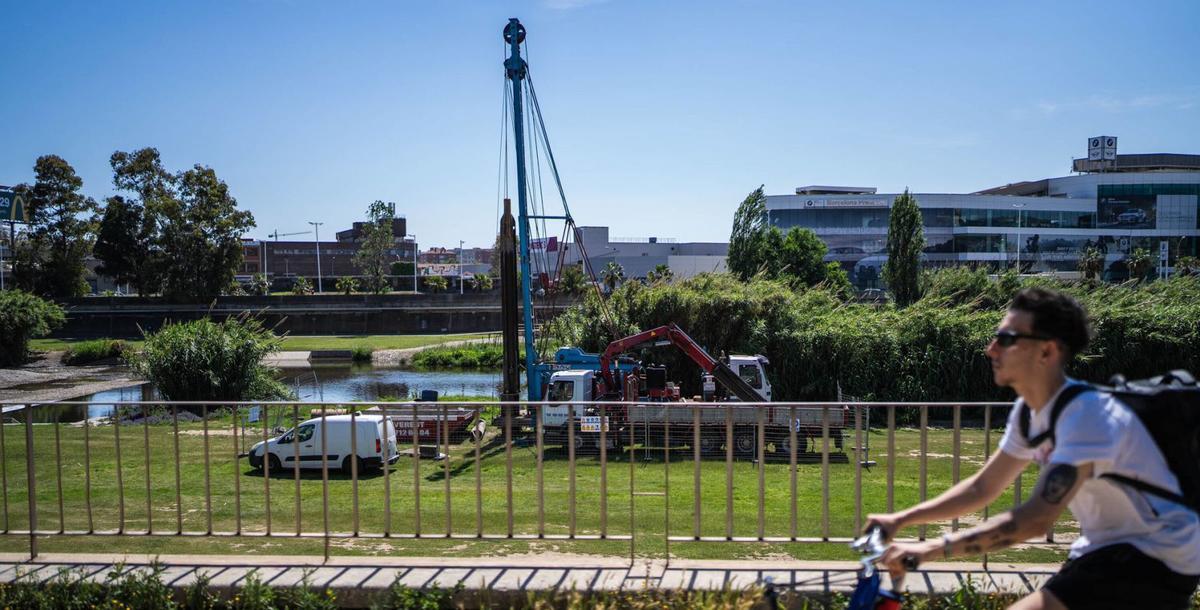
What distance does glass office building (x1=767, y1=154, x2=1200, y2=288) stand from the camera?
7844 cm

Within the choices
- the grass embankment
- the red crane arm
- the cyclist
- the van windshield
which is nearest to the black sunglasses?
the cyclist

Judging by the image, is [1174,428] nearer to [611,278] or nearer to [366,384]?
[366,384]

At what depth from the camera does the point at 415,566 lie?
5.04 m

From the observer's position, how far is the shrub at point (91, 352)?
45.2 meters

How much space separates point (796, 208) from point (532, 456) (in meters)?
71.1

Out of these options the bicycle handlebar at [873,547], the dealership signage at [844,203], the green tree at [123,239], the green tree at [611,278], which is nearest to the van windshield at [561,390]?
the bicycle handlebar at [873,547]

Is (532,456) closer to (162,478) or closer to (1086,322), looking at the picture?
(162,478)

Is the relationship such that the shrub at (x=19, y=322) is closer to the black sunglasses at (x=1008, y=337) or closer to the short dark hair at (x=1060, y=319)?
the black sunglasses at (x=1008, y=337)

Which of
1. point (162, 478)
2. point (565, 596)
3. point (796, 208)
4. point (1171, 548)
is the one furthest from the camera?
point (796, 208)

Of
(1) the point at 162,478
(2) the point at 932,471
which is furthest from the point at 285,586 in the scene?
(2) the point at 932,471

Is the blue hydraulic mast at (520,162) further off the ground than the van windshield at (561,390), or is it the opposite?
the blue hydraulic mast at (520,162)

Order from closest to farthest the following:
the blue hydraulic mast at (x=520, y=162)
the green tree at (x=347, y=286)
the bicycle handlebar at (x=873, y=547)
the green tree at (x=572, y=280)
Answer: the bicycle handlebar at (x=873, y=547) < the blue hydraulic mast at (x=520, y=162) < the green tree at (x=572, y=280) < the green tree at (x=347, y=286)

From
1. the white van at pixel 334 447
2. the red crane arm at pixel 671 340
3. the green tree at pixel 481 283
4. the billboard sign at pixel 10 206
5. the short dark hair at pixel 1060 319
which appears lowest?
the white van at pixel 334 447

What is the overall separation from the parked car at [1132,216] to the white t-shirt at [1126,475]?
93.1m
